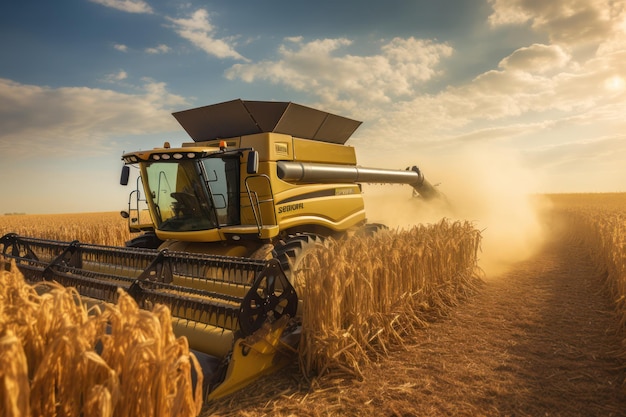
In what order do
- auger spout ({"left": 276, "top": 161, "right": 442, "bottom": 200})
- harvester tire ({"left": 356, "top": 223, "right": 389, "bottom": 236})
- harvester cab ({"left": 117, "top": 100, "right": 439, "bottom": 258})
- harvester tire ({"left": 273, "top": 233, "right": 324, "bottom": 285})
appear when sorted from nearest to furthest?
harvester tire ({"left": 273, "top": 233, "right": 324, "bottom": 285})
harvester cab ({"left": 117, "top": 100, "right": 439, "bottom": 258})
auger spout ({"left": 276, "top": 161, "right": 442, "bottom": 200})
harvester tire ({"left": 356, "top": 223, "right": 389, "bottom": 236})

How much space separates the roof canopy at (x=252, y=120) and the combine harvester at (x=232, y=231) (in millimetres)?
21

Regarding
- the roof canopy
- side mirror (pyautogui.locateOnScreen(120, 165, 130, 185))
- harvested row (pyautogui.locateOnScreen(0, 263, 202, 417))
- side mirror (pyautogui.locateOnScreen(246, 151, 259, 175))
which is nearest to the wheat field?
harvested row (pyautogui.locateOnScreen(0, 263, 202, 417))

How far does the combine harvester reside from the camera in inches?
149

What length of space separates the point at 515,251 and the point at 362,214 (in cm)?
622

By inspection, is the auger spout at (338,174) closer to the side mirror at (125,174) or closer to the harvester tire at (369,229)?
the harvester tire at (369,229)

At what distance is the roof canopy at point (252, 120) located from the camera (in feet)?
21.3

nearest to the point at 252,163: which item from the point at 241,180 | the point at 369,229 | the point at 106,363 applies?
the point at 241,180

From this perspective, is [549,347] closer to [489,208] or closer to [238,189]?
[238,189]

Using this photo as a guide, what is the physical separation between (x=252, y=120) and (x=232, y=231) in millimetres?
1946

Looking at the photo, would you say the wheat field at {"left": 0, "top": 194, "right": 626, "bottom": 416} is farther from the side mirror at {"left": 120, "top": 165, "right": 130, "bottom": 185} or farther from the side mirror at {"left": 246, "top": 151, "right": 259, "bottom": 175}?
the side mirror at {"left": 120, "top": 165, "right": 130, "bottom": 185}

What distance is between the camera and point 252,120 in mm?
6594

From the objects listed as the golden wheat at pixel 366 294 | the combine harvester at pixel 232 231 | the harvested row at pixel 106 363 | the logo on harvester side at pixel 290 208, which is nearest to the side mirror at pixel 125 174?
the combine harvester at pixel 232 231

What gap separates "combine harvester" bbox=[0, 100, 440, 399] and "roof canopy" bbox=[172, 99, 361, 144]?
2cm

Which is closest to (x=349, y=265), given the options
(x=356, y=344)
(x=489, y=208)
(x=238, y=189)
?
(x=356, y=344)
